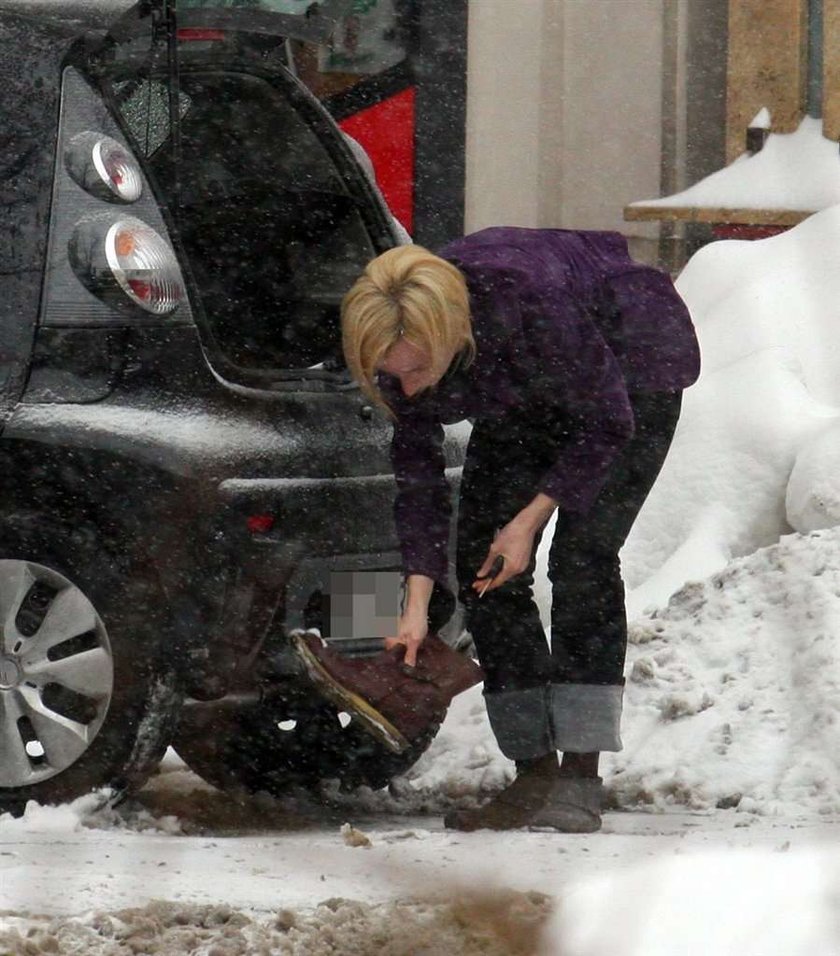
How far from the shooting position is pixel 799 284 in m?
7.53

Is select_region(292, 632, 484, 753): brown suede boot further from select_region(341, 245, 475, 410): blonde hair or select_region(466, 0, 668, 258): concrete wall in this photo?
select_region(466, 0, 668, 258): concrete wall

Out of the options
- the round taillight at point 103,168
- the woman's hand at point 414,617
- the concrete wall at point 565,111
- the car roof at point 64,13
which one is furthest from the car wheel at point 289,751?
the concrete wall at point 565,111

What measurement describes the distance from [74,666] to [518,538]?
89 cm

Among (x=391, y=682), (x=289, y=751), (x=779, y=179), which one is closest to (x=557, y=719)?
(x=391, y=682)

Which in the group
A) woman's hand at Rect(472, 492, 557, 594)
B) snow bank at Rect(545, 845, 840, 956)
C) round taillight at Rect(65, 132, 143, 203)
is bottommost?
snow bank at Rect(545, 845, 840, 956)

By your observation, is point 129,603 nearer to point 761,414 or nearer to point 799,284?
point 761,414

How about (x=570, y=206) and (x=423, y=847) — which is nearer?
(x=423, y=847)

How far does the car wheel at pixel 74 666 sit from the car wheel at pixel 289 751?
0.43 meters

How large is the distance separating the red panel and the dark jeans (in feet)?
19.9

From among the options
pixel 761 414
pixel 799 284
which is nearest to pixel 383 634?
pixel 761 414

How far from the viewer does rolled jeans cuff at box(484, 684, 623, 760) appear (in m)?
4.13

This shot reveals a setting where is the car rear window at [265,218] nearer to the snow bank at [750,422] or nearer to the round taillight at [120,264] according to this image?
the round taillight at [120,264]

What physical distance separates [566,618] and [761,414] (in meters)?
2.68

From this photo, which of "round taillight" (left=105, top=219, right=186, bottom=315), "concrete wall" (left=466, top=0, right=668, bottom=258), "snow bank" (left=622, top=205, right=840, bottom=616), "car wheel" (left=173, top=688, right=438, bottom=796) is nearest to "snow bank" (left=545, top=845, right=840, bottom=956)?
"car wheel" (left=173, top=688, right=438, bottom=796)
